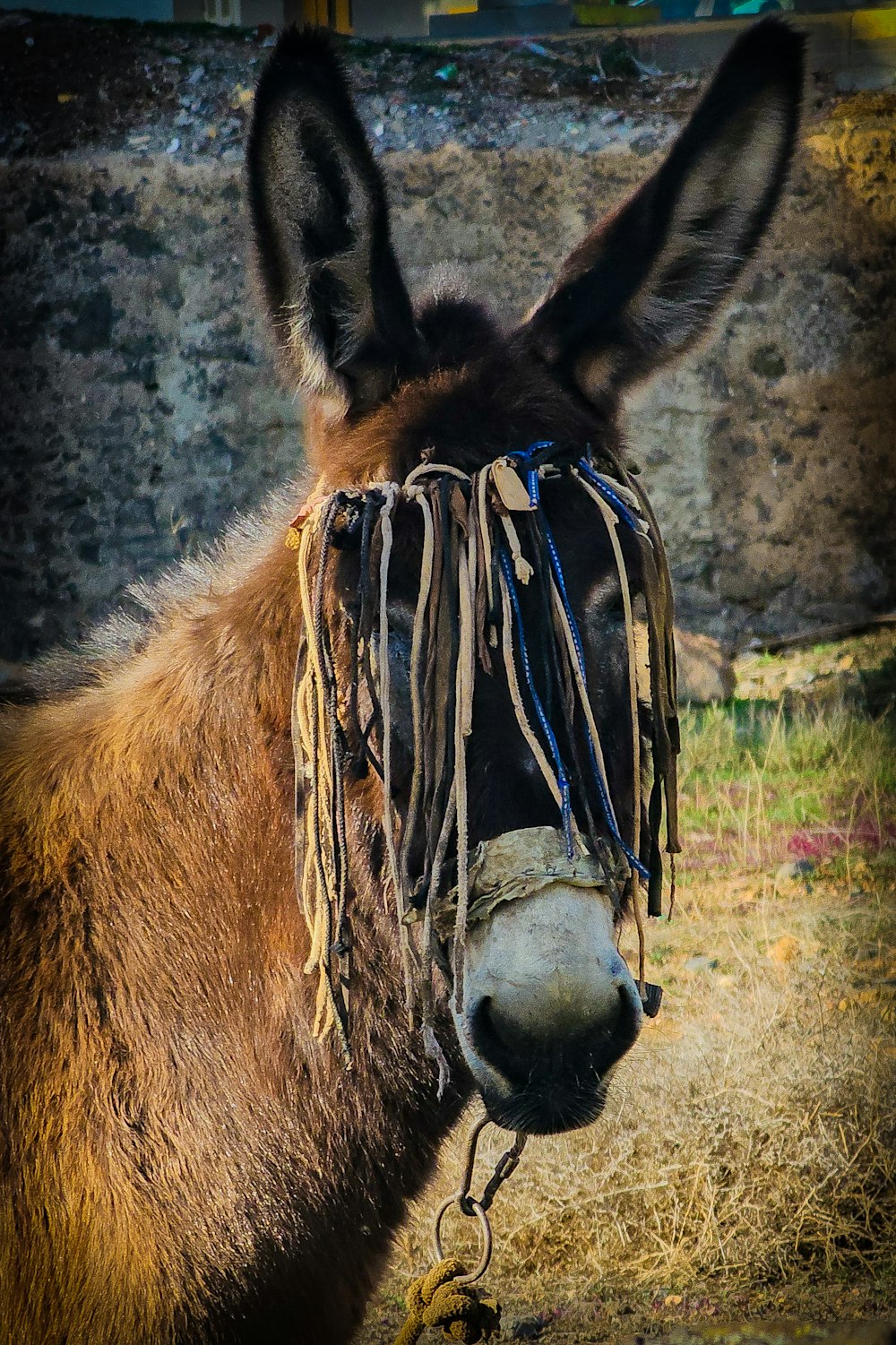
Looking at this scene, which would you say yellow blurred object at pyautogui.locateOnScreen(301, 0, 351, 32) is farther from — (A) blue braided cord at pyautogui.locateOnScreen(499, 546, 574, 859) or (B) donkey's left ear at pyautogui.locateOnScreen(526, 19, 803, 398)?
(A) blue braided cord at pyautogui.locateOnScreen(499, 546, 574, 859)

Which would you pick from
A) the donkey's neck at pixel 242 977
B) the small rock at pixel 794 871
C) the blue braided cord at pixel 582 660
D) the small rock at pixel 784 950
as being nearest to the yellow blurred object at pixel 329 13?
the donkey's neck at pixel 242 977

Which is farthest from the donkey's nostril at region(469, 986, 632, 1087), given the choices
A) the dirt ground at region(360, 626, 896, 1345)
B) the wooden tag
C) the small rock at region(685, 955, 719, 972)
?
the small rock at region(685, 955, 719, 972)

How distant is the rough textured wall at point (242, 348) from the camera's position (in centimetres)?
242

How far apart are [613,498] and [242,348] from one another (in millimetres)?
1431

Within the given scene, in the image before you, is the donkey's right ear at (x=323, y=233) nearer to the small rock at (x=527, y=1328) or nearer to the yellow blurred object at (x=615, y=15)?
the yellow blurred object at (x=615, y=15)

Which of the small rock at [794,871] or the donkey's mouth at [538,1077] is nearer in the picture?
the donkey's mouth at [538,1077]

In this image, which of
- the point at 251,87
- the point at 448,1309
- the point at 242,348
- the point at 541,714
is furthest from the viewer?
the point at 242,348

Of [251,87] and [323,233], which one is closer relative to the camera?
[323,233]

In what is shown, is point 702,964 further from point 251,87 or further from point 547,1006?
point 251,87

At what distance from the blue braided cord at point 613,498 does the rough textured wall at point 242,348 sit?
1.30m

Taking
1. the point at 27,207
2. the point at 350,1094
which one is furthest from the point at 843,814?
the point at 27,207

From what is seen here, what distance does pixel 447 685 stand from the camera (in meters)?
1.51

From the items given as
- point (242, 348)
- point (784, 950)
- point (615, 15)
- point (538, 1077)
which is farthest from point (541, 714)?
point (784, 950)

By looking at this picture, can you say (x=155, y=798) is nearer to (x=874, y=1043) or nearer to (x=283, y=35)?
(x=283, y=35)
